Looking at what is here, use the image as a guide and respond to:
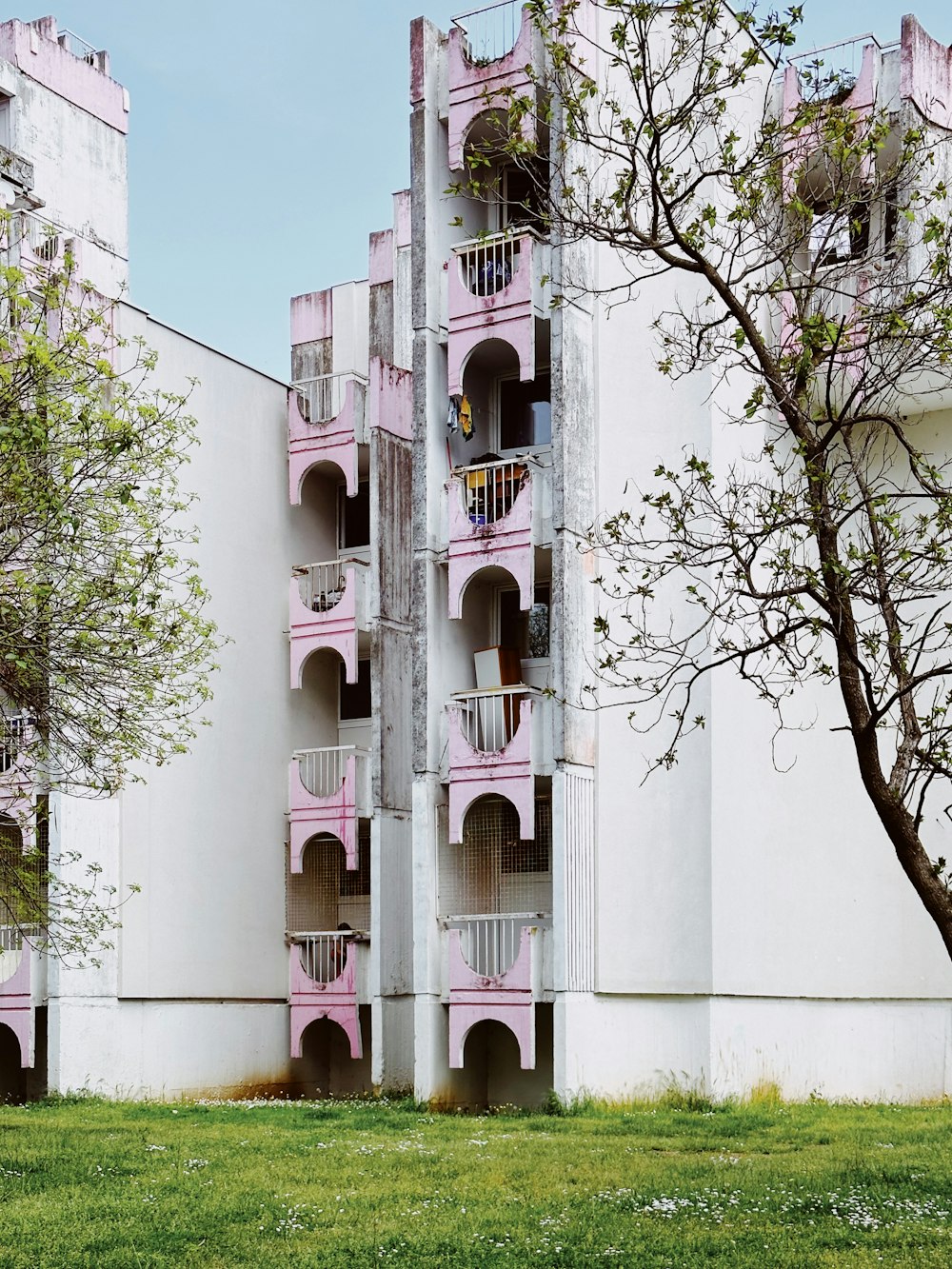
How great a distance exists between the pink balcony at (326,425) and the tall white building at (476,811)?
71 mm

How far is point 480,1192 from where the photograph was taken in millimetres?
13594

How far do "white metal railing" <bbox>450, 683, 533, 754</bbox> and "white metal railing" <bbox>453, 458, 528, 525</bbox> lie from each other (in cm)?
261

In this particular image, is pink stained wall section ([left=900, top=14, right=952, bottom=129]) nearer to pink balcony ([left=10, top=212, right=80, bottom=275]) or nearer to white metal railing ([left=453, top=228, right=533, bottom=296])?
white metal railing ([left=453, top=228, right=533, bottom=296])

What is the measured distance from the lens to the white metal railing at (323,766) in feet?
90.9

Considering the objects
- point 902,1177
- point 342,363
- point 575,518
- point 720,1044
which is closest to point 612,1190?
point 902,1177

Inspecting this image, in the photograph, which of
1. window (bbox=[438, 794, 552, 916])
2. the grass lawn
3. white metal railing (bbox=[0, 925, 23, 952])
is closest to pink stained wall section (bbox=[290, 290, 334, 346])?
window (bbox=[438, 794, 552, 916])

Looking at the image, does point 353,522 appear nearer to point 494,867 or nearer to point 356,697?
point 356,697

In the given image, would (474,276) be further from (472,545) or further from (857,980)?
(857,980)

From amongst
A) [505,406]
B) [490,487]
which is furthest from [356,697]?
[490,487]

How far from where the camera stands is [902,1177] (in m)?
14.2

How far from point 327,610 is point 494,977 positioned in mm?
8073

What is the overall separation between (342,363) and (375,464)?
13.2 feet

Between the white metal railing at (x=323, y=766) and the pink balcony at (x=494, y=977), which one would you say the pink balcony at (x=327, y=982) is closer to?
the white metal railing at (x=323, y=766)

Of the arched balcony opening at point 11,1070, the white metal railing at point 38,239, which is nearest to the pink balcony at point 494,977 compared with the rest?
the arched balcony opening at point 11,1070
